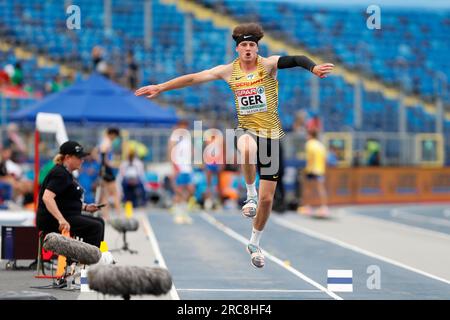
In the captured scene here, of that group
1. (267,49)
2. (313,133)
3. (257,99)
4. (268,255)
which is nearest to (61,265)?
(257,99)

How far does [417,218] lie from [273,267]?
982 cm

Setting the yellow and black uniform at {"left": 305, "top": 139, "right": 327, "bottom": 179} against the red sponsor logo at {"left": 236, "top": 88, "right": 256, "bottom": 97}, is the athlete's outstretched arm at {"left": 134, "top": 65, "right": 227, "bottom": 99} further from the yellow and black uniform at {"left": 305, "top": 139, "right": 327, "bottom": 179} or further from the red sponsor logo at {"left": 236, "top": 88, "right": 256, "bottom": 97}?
the yellow and black uniform at {"left": 305, "top": 139, "right": 327, "bottom": 179}

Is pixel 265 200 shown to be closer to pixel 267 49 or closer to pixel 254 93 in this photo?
pixel 254 93

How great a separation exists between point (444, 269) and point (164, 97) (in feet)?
54.6

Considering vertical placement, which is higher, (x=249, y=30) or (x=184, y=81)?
(x=249, y=30)

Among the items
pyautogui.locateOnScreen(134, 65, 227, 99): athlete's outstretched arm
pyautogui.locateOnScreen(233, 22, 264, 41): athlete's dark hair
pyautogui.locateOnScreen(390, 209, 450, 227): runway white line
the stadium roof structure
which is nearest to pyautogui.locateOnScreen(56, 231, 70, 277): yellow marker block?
pyautogui.locateOnScreen(134, 65, 227, 99): athlete's outstretched arm

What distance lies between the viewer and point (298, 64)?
775 cm

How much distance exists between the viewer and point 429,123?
30.3 meters

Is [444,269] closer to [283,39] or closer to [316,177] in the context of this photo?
[316,177]

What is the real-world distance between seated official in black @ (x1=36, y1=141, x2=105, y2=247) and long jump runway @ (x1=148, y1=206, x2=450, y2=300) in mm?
1042

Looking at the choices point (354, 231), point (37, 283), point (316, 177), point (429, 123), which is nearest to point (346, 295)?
point (37, 283)

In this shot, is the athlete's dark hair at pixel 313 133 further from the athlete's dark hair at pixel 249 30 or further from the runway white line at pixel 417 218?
the athlete's dark hair at pixel 249 30

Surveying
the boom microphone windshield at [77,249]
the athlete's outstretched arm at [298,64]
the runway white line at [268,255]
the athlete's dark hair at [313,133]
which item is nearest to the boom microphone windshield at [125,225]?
the runway white line at [268,255]
